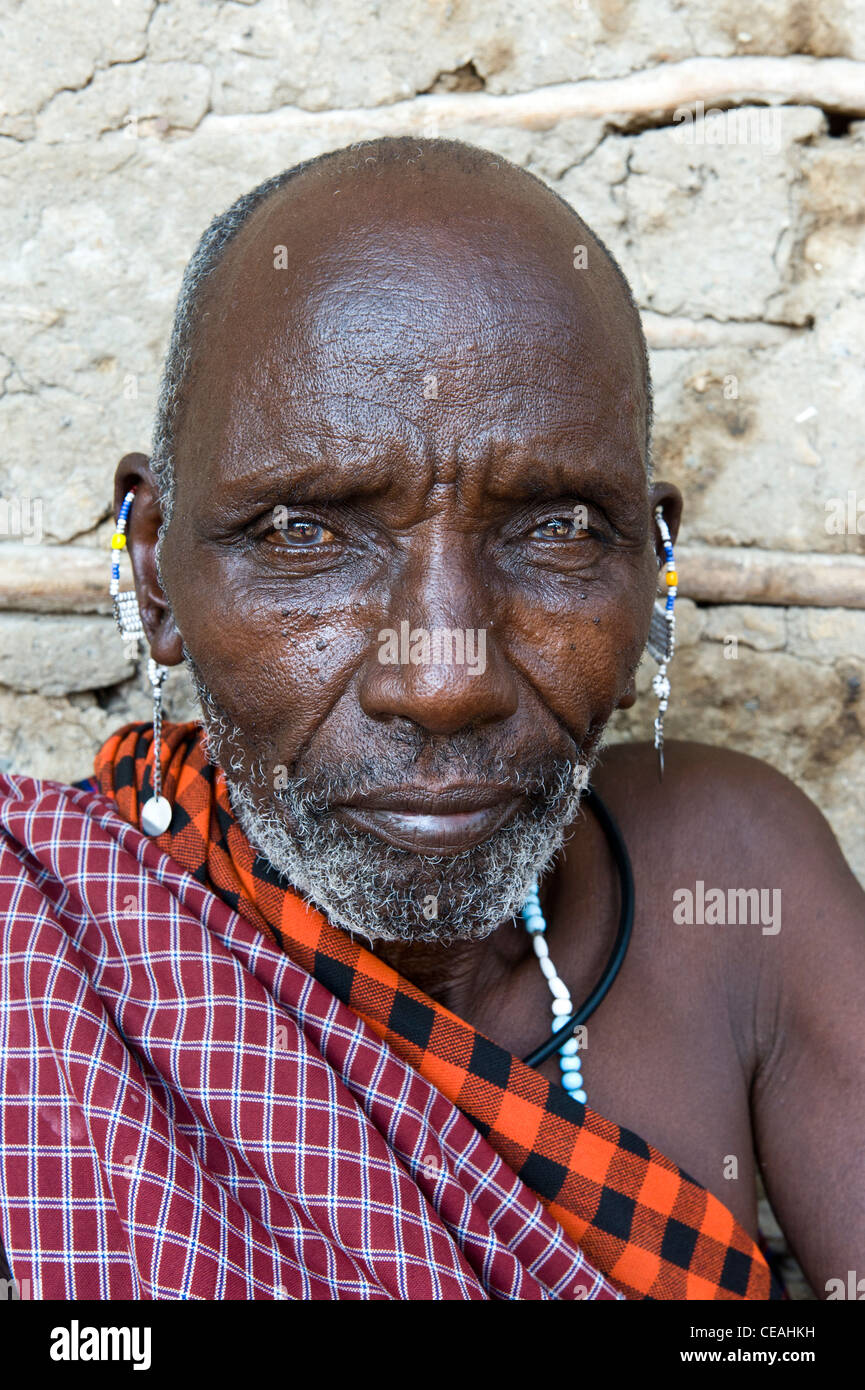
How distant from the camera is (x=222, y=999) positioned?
4.85 ft

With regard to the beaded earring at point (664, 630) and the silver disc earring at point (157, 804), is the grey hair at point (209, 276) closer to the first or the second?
the beaded earring at point (664, 630)

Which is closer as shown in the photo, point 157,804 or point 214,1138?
point 214,1138

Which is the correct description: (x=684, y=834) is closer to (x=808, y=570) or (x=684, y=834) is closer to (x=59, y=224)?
(x=808, y=570)

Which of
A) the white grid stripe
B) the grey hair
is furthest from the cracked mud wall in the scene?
the white grid stripe

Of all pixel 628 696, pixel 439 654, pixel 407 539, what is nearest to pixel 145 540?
pixel 407 539

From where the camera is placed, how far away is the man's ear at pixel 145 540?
1741 millimetres

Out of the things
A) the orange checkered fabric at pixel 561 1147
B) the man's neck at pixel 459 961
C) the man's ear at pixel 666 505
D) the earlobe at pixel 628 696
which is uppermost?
the man's ear at pixel 666 505

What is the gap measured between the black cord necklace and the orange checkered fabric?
0.47ft

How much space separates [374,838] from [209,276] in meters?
0.85

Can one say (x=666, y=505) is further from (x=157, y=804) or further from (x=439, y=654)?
(x=157, y=804)

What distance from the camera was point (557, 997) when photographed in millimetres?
1784

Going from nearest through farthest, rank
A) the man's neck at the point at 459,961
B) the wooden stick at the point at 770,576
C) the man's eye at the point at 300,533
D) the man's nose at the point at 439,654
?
the man's nose at the point at 439,654 → the man's eye at the point at 300,533 → the man's neck at the point at 459,961 → the wooden stick at the point at 770,576

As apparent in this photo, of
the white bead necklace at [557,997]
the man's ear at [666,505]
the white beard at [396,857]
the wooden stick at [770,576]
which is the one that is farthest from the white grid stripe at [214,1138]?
the wooden stick at [770,576]

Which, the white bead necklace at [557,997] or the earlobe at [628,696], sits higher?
the earlobe at [628,696]
